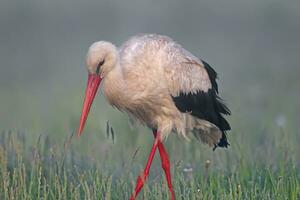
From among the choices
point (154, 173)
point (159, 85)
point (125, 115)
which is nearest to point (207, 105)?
point (159, 85)

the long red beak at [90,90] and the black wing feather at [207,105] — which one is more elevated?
the long red beak at [90,90]

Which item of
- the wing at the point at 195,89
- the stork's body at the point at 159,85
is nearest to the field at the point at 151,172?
the stork's body at the point at 159,85

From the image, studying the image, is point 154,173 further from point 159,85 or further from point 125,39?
point 125,39

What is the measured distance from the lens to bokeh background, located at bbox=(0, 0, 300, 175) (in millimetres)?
11086

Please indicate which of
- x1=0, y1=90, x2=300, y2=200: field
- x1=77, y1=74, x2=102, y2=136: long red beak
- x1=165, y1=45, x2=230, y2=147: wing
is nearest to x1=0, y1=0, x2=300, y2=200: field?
x1=0, y1=90, x2=300, y2=200: field

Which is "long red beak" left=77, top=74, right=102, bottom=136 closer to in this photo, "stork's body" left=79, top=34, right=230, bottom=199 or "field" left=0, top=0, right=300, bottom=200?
"stork's body" left=79, top=34, right=230, bottom=199

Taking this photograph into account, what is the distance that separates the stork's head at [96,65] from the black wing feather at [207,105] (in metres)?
0.88

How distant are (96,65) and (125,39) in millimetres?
11411

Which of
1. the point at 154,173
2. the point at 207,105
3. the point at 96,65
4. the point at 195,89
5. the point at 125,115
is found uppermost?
the point at 96,65

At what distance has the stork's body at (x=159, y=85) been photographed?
313 inches

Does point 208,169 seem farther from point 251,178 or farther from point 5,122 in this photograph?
point 5,122

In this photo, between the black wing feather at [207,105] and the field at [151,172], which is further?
the black wing feather at [207,105]

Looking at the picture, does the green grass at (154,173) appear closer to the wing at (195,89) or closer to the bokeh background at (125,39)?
the bokeh background at (125,39)

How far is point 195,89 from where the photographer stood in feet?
28.8
